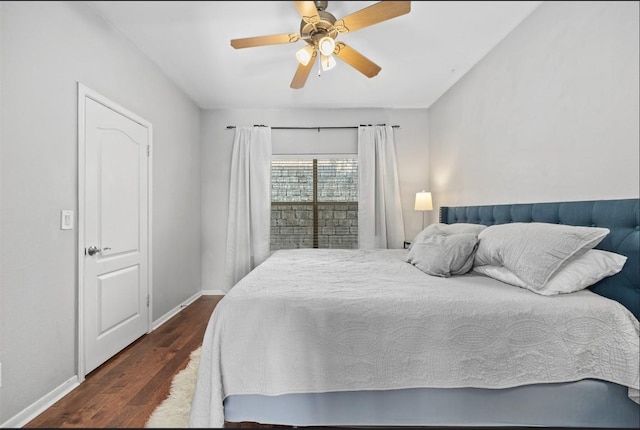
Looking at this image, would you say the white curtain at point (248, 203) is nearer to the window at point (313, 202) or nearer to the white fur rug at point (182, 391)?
the window at point (313, 202)

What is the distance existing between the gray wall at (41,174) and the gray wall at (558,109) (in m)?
1.88

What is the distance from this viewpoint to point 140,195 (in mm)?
2502

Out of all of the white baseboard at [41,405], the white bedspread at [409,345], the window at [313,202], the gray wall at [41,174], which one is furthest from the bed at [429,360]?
the window at [313,202]

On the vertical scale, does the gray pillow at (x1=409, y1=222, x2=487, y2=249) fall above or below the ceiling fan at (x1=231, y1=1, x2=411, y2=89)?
below

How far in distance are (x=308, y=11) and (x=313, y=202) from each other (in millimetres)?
2670

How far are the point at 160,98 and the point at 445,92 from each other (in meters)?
2.87

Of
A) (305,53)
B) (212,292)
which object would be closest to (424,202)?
(305,53)

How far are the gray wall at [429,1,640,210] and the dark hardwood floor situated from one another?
7.31 feet

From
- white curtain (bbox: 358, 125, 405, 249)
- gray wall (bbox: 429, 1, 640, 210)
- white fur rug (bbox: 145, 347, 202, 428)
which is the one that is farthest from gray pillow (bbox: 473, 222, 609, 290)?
white curtain (bbox: 358, 125, 405, 249)

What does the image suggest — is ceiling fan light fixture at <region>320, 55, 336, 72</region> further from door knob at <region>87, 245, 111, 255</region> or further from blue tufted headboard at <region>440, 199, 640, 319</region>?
door knob at <region>87, 245, 111, 255</region>

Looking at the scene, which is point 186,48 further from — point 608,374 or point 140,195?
point 608,374

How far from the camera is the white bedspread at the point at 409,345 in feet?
3.93

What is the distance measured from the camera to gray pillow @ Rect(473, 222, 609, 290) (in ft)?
4.42

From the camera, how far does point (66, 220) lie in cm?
173
